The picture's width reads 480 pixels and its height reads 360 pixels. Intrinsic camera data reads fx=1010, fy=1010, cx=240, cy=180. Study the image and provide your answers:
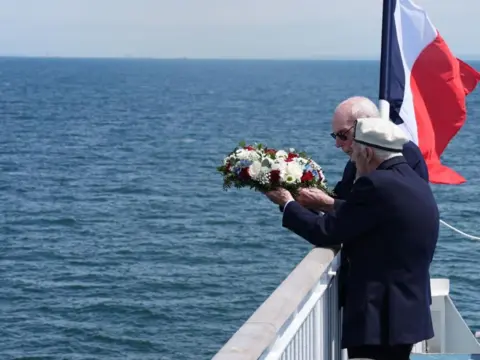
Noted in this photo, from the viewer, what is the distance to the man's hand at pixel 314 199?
16.3 feet

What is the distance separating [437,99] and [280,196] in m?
2.89

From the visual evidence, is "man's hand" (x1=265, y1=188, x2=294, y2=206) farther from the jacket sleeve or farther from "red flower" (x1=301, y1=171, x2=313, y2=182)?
the jacket sleeve

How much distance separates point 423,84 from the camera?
7.45 metres

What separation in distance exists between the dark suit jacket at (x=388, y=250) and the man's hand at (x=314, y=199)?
58 centimetres

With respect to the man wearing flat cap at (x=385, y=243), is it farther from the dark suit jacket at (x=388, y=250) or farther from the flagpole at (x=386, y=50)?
the flagpole at (x=386, y=50)

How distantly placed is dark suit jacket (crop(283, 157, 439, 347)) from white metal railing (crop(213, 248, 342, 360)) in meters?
0.20

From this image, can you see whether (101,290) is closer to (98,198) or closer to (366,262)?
(98,198)

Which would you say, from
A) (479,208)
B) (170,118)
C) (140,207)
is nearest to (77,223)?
(140,207)

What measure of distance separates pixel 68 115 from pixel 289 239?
181 feet

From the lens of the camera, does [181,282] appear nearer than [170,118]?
Yes

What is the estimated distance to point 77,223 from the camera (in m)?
29.2

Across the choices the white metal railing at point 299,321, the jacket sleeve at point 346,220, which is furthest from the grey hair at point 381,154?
the white metal railing at point 299,321

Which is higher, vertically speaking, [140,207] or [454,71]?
[454,71]

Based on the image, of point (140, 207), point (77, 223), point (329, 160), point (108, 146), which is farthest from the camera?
point (108, 146)
